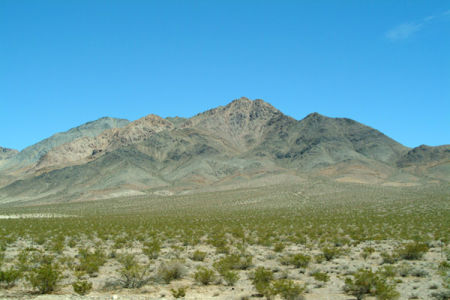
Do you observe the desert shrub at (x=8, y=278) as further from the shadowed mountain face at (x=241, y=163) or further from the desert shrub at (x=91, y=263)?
the shadowed mountain face at (x=241, y=163)

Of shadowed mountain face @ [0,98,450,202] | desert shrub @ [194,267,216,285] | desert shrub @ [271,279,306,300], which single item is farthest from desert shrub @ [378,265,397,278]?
shadowed mountain face @ [0,98,450,202]

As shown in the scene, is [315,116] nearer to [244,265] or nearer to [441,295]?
[244,265]

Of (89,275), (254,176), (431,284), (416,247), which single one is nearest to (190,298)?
(89,275)

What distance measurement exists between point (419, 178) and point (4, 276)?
122 m

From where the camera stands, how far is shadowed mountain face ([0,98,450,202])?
122m

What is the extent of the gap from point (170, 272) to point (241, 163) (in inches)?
5474

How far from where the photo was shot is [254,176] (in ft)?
425

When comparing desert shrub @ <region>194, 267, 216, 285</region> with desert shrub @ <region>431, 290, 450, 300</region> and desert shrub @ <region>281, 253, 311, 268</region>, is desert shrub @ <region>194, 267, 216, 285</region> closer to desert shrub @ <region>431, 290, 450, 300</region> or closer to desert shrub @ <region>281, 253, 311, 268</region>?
desert shrub @ <region>281, 253, 311, 268</region>

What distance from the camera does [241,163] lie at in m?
152

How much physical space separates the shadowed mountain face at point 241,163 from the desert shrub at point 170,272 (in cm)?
10284

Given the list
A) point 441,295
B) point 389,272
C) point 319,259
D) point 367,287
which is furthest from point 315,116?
point 367,287

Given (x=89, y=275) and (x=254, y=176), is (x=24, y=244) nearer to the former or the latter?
(x=89, y=275)

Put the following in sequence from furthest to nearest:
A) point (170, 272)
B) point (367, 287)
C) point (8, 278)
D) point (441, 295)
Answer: point (170, 272), point (8, 278), point (367, 287), point (441, 295)

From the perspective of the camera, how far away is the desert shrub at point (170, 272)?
43.0 feet
